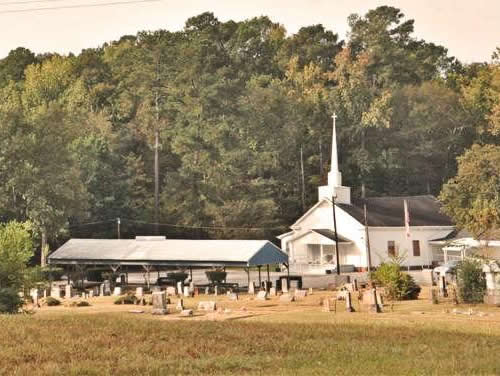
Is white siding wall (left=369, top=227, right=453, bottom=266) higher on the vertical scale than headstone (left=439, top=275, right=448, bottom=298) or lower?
higher

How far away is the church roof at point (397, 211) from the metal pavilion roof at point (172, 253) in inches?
754

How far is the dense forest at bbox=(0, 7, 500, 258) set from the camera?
81125 mm

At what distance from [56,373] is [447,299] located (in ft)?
93.9

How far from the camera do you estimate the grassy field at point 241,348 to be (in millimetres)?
19312

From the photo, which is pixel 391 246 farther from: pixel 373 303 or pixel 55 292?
pixel 373 303

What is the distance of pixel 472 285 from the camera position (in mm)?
41219

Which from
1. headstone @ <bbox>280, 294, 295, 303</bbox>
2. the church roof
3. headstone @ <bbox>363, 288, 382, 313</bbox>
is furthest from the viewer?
the church roof

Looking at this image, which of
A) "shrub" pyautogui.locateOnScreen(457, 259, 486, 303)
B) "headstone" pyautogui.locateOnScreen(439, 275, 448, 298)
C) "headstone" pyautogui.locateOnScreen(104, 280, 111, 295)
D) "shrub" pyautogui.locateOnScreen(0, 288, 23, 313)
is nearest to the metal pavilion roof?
"headstone" pyautogui.locateOnScreen(104, 280, 111, 295)

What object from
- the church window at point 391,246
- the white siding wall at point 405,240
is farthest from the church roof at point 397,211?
the church window at point 391,246

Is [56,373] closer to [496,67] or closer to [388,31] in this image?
[496,67]

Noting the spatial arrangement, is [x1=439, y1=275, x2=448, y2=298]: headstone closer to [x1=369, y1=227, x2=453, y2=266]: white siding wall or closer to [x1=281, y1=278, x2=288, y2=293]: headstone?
[x1=281, y1=278, x2=288, y2=293]: headstone

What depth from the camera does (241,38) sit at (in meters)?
127

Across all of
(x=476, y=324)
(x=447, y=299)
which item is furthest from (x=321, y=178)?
(x=476, y=324)

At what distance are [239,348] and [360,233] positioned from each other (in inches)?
2046
